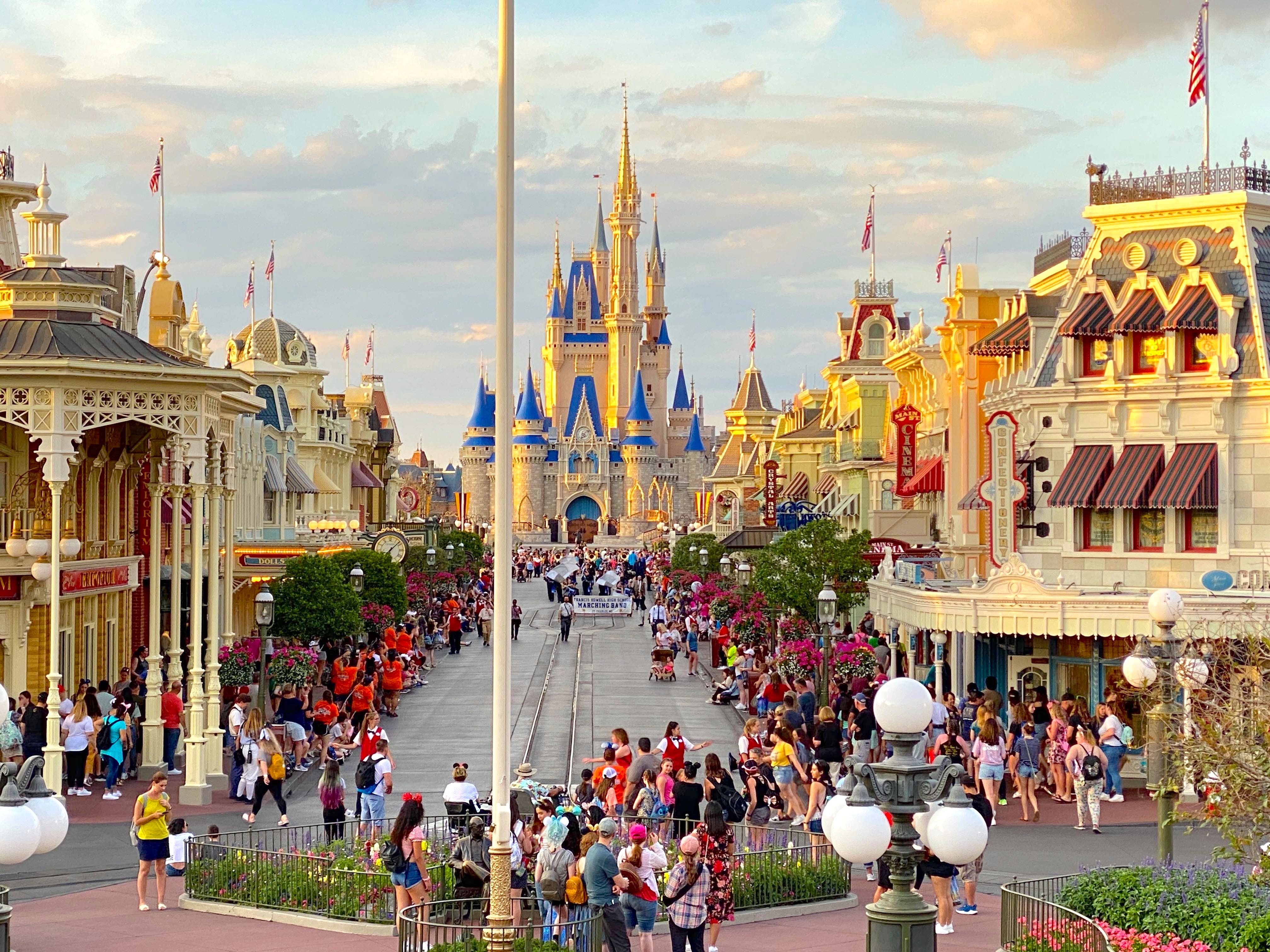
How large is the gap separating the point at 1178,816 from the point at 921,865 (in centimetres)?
221

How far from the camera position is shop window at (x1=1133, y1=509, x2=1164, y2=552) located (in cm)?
3162

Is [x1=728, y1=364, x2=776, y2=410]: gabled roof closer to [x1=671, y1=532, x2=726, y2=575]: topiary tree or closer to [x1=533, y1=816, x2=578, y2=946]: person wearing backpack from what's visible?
[x1=671, y1=532, x2=726, y2=575]: topiary tree

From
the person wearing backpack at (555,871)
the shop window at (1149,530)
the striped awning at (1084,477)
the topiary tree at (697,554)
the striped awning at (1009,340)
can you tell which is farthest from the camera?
Result: the topiary tree at (697,554)

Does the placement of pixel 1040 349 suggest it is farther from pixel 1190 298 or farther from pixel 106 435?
pixel 106 435

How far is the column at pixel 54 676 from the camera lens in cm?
2328

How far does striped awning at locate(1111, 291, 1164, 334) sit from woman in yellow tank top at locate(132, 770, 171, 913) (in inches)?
756

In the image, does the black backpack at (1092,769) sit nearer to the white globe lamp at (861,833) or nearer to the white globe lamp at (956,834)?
the white globe lamp at (956,834)

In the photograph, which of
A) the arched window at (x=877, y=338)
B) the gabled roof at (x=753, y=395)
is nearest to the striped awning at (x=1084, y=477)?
the arched window at (x=877, y=338)

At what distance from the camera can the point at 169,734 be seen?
2755 centimetres

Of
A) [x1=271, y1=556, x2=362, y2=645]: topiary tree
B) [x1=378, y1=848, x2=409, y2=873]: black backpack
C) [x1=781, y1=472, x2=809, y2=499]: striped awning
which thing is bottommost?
[x1=378, y1=848, x2=409, y2=873]: black backpack

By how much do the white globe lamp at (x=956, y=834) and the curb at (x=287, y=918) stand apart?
7014mm

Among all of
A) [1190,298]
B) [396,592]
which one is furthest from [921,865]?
[396,592]

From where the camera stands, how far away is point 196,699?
2569 cm

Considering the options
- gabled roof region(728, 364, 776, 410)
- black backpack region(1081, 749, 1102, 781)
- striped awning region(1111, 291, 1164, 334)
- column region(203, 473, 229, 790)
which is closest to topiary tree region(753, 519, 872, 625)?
striped awning region(1111, 291, 1164, 334)
